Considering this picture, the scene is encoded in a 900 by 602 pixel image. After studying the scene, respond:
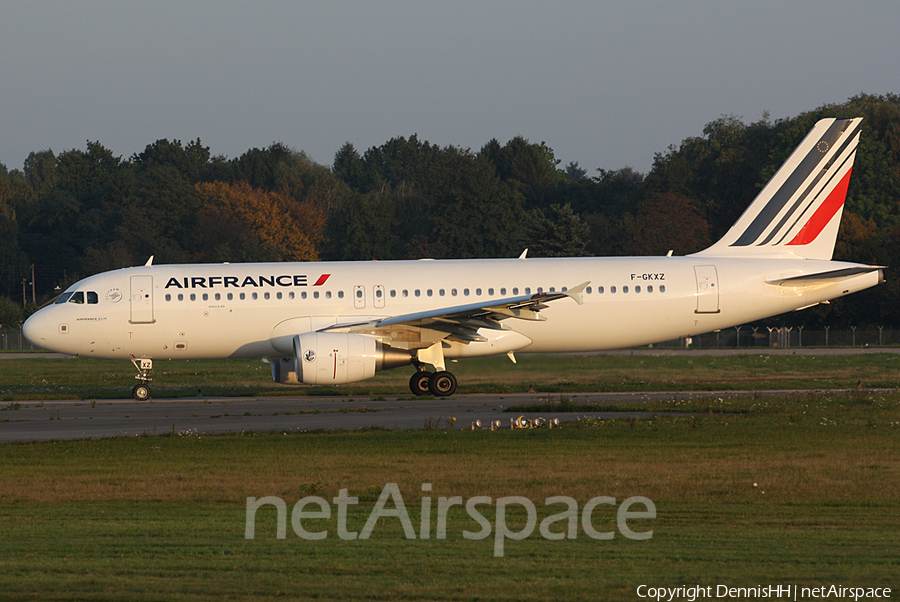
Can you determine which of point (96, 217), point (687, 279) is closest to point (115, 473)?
point (687, 279)

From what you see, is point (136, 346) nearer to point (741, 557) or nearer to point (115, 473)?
point (115, 473)

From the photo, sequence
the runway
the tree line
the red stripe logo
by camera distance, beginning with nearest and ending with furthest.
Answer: the runway
the red stripe logo
the tree line

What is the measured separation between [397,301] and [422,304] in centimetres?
63

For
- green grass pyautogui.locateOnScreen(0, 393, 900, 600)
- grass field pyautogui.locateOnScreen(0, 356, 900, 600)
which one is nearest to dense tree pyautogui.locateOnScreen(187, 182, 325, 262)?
grass field pyautogui.locateOnScreen(0, 356, 900, 600)

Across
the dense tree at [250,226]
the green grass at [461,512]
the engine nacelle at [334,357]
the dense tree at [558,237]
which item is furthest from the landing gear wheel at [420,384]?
the dense tree at [250,226]

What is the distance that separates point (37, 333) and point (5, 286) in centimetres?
6833

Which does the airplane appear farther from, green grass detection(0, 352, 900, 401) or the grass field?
the grass field

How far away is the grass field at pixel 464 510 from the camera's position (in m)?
7.27

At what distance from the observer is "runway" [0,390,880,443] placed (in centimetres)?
1838

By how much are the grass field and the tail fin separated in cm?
773

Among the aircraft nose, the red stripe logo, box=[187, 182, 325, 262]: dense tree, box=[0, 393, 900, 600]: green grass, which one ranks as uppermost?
box=[187, 182, 325, 262]: dense tree

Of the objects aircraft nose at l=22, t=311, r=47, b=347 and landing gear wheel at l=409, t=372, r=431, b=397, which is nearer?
landing gear wheel at l=409, t=372, r=431, b=397

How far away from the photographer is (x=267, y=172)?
112m

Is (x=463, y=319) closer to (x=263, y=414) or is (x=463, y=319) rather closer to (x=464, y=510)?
(x=263, y=414)
